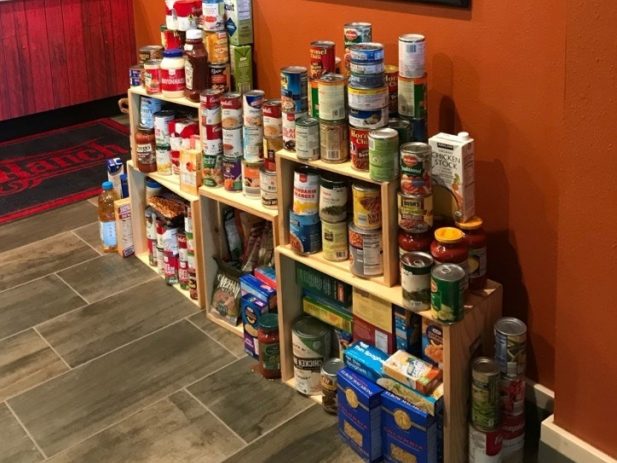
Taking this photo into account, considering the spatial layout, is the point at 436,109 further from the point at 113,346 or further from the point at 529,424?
the point at 113,346

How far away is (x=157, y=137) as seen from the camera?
2943 mm

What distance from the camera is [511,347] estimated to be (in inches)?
77.6

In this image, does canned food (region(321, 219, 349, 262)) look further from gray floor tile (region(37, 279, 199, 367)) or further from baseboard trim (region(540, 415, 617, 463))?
gray floor tile (region(37, 279, 199, 367))

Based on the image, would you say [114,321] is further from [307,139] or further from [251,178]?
[307,139]

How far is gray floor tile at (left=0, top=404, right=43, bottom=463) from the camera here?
221cm

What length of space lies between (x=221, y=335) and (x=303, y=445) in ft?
2.11

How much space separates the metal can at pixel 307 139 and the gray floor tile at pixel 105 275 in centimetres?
119

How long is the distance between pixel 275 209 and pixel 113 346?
75cm

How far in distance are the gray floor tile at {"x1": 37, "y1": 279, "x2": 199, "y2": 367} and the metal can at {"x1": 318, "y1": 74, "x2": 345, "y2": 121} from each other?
1084 mm

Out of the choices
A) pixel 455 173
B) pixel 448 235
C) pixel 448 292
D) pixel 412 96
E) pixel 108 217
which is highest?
pixel 412 96

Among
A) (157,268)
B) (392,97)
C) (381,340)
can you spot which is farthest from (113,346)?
(392,97)

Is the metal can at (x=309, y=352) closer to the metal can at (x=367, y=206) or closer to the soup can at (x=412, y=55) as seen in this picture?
the metal can at (x=367, y=206)

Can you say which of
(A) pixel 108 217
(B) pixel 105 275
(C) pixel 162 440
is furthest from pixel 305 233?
(A) pixel 108 217

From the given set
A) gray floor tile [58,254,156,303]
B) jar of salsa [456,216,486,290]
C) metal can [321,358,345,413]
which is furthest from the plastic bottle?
jar of salsa [456,216,486,290]
